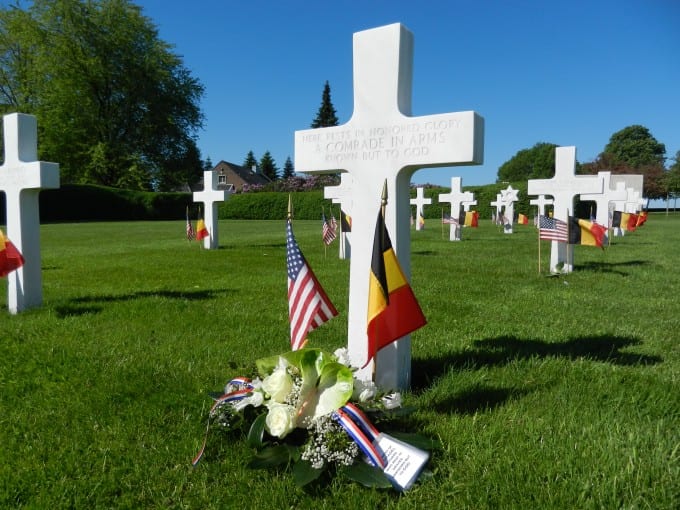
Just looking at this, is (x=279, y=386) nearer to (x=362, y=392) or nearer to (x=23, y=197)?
(x=362, y=392)

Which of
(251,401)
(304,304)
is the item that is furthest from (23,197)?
(251,401)

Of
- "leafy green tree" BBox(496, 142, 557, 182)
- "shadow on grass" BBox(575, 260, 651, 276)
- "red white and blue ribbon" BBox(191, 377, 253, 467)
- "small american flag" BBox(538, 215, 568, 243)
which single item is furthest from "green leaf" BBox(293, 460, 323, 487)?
"leafy green tree" BBox(496, 142, 557, 182)

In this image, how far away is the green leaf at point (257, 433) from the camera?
8.59ft

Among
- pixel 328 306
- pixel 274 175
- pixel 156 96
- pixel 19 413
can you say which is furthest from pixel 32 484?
pixel 274 175

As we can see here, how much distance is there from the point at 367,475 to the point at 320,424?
1.13 ft

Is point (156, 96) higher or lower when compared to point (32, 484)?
higher

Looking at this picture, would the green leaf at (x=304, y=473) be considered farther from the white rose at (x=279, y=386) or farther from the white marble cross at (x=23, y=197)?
the white marble cross at (x=23, y=197)

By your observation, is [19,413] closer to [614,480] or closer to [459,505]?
[459,505]

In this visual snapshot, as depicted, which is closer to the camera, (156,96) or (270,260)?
(270,260)

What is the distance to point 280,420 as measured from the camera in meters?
2.54

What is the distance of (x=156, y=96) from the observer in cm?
4272

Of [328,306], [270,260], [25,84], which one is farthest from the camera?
[25,84]

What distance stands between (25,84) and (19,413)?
46733 mm

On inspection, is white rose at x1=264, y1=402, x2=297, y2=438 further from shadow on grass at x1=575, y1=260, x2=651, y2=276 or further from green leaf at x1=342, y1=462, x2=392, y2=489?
shadow on grass at x1=575, y1=260, x2=651, y2=276
